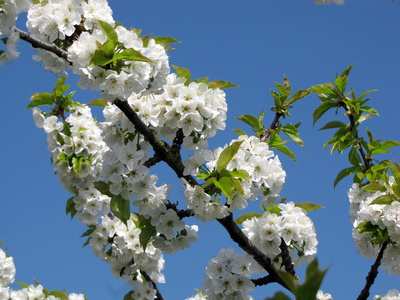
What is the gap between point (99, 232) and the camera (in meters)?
4.96

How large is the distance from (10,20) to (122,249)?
2633 millimetres

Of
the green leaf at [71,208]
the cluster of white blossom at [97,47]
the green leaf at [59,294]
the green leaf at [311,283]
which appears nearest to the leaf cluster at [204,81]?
the cluster of white blossom at [97,47]

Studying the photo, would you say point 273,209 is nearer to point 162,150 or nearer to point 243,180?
point 243,180

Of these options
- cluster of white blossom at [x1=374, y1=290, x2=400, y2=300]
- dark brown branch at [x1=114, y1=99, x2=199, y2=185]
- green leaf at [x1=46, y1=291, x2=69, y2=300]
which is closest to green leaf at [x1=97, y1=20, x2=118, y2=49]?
dark brown branch at [x1=114, y1=99, x2=199, y2=185]

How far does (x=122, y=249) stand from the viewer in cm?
486

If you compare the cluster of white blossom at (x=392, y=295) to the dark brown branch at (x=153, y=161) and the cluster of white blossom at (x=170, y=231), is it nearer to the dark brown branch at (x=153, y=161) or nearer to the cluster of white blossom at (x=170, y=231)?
the cluster of white blossom at (x=170, y=231)

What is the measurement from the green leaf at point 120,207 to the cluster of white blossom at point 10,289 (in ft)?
7.54

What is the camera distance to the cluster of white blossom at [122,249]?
4.83 metres

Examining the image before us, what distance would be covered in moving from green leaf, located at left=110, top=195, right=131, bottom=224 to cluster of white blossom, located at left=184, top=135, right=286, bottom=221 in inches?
15.8

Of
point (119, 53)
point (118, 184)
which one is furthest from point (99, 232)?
point (119, 53)

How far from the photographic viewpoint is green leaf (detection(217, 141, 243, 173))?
2.91m

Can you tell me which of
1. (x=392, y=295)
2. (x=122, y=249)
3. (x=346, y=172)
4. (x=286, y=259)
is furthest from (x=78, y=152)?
(x=392, y=295)

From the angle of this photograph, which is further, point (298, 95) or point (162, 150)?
point (298, 95)

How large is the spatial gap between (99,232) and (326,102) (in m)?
2.51
